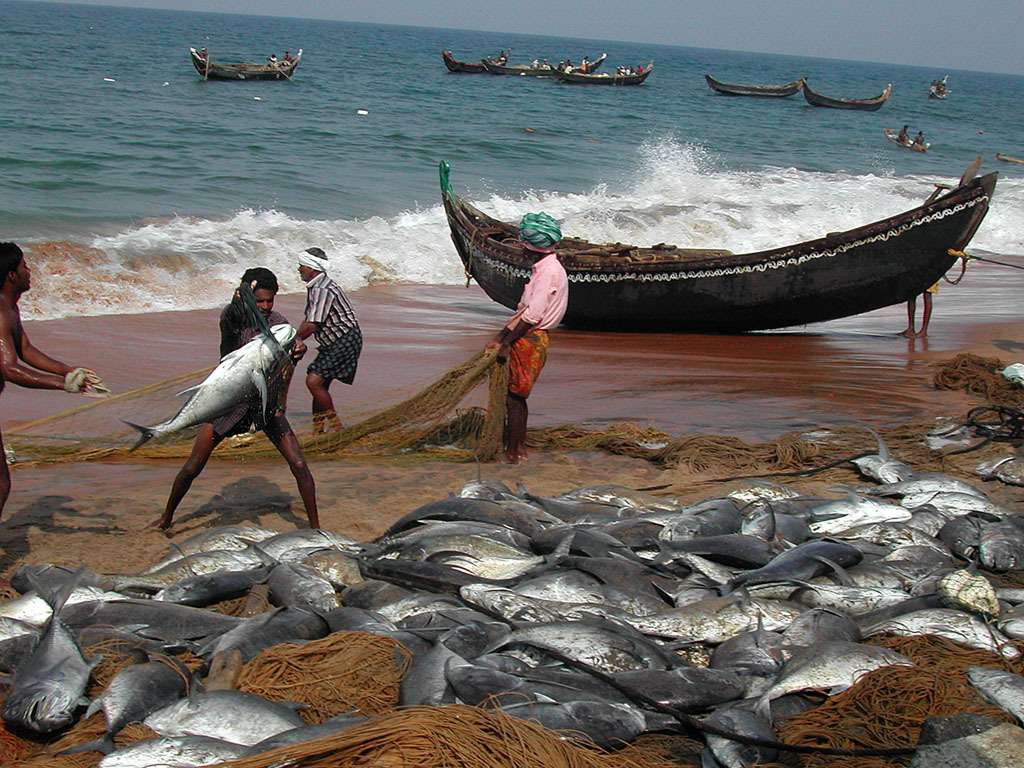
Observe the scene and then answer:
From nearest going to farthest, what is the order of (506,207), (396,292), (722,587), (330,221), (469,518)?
(722,587)
(469,518)
(396,292)
(330,221)
(506,207)

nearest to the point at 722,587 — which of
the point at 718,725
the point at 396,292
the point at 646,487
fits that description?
the point at 718,725

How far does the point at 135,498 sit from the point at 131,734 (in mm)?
3136

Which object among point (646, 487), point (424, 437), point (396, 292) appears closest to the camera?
point (646, 487)

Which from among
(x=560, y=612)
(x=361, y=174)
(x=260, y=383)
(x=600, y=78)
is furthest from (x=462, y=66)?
(x=560, y=612)

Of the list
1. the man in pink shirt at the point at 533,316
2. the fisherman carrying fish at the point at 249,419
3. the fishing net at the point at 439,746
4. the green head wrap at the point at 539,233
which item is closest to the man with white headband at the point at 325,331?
the man in pink shirt at the point at 533,316

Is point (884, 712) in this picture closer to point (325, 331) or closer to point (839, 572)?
point (839, 572)

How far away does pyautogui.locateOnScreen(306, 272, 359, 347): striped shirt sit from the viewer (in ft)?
23.1

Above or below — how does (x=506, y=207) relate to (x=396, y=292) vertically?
above

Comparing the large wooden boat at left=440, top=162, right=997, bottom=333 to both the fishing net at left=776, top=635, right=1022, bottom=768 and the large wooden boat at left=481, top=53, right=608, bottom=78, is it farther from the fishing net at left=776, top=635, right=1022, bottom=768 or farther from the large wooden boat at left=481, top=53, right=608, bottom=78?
the large wooden boat at left=481, top=53, right=608, bottom=78

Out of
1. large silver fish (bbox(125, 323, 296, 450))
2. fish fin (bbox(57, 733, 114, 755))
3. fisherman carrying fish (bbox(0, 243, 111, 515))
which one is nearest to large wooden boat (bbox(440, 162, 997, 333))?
large silver fish (bbox(125, 323, 296, 450))

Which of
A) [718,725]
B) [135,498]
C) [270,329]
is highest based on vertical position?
[270,329]

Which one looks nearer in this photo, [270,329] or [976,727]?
[976,727]

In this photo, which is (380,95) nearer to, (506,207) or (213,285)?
(506,207)

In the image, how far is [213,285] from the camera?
14.2 metres
